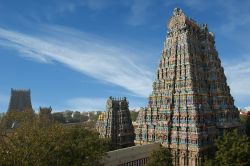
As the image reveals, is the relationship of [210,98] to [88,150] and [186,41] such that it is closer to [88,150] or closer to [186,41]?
[186,41]

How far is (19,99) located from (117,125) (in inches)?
2274

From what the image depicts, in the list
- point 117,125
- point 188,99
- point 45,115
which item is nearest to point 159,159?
point 188,99

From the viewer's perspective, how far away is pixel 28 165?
78.2 ft

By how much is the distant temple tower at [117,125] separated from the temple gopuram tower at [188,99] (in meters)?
7.38

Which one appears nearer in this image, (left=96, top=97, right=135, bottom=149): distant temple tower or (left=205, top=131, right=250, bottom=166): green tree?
(left=205, top=131, right=250, bottom=166): green tree

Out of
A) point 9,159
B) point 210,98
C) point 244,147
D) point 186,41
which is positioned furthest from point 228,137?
point 9,159

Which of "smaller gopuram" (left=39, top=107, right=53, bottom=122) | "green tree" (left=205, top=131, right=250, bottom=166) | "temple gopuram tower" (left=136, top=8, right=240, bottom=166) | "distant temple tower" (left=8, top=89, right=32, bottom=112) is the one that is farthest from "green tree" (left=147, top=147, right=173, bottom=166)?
"distant temple tower" (left=8, top=89, right=32, bottom=112)

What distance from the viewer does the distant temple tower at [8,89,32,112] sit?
101m

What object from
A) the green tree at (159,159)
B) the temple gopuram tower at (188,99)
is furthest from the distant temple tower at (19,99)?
the green tree at (159,159)

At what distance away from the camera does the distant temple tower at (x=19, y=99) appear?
10138 centimetres

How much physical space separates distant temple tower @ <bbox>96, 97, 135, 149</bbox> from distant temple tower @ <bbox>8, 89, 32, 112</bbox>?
168ft

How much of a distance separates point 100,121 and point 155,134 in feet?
59.5

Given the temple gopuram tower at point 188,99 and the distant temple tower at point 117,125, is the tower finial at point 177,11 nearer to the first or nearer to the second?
the temple gopuram tower at point 188,99

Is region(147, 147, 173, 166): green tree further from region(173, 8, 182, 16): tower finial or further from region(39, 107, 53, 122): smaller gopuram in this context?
region(173, 8, 182, 16): tower finial
